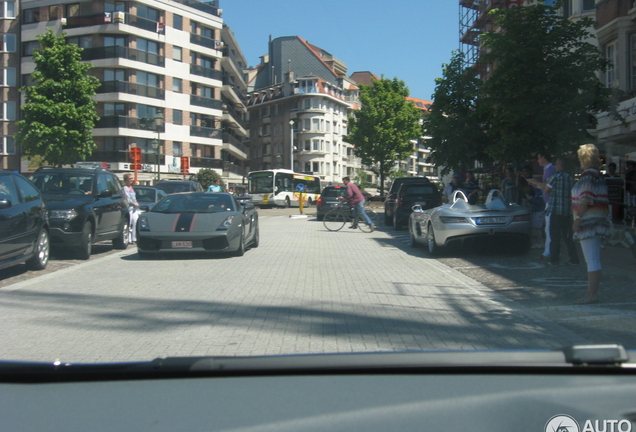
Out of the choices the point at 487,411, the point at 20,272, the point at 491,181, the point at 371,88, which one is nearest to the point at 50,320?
the point at 20,272

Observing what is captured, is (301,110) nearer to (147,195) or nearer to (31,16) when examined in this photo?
(31,16)

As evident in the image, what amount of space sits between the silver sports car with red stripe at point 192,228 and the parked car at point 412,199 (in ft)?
30.4

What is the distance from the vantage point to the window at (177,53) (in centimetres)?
6153

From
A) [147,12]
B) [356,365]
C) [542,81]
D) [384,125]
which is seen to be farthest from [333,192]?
[147,12]

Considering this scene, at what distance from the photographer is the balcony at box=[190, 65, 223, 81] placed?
63.7 m

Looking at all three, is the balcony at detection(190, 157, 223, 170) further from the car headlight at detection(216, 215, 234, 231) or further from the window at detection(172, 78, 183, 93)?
the car headlight at detection(216, 215, 234, 231)

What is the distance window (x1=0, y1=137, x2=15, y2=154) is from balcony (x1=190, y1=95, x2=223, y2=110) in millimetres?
16734

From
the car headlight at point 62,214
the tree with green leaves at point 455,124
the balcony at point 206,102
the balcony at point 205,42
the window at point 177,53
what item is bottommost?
the car headlight at point 62,214

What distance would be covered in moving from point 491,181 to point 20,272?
19729mm

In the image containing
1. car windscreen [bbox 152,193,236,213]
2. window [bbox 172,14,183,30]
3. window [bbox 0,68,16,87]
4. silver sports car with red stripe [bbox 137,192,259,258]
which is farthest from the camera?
window [bbox 172,14,183,30]

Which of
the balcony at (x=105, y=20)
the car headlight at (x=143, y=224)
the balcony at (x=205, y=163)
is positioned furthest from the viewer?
the balcony at (x=205, y=163)

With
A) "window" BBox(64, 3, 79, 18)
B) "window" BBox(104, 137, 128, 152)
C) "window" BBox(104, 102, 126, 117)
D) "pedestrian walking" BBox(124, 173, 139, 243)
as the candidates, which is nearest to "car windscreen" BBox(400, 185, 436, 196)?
"pedestrian walking" BBox(124, 173, 139, 243)

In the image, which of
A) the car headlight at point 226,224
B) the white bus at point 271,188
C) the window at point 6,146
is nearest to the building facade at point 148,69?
the window at point 6,146

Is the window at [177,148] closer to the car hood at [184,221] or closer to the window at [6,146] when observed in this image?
the window at [6,146]
